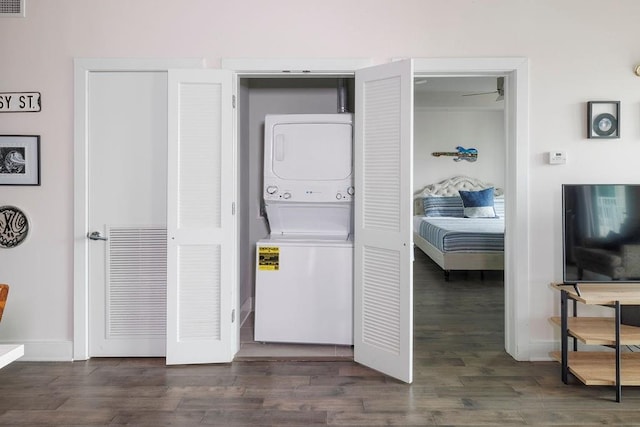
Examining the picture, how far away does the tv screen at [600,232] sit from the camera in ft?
9.28

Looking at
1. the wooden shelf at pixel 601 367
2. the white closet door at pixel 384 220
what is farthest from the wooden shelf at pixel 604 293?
the white closet door at pixel 384 220

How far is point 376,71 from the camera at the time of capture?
10.1 feet

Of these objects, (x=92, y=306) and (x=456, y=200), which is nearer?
(x=92, y=306)

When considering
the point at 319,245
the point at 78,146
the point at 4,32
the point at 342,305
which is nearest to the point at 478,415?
the point at 342,305

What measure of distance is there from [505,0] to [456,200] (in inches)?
202

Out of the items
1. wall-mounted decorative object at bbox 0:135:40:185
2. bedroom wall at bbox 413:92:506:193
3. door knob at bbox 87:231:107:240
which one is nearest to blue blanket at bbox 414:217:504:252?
bedroom wall at bbox 413:92:506:193

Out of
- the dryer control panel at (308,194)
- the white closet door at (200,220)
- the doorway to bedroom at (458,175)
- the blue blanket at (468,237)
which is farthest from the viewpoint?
the blue blanket at (468,237)

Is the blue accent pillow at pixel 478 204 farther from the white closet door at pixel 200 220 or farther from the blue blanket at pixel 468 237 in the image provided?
the white closet door at pixel 200 220

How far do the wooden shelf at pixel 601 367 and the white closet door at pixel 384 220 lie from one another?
38.9 inches

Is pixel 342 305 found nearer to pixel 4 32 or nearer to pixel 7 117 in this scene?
pixel 7 117

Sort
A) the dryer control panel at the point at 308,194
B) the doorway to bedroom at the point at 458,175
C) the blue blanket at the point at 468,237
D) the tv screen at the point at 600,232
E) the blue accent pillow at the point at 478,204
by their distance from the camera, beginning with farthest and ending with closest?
the blue accent pillow at the point at 478,204 → the blue blanket at the point at 468,237 → the doorway to bedroom at the point at 458,175 → the dryer control panel at the point at 308,194 → the tv screen at the point at 600,232

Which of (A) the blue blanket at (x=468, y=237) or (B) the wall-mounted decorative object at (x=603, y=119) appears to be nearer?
(B) the wall-mounted decorative object at (x=603, y=119)

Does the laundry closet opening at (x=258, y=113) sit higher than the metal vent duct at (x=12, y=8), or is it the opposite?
the metal vent duct at (x=12, y=8)

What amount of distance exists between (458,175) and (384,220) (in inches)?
236
